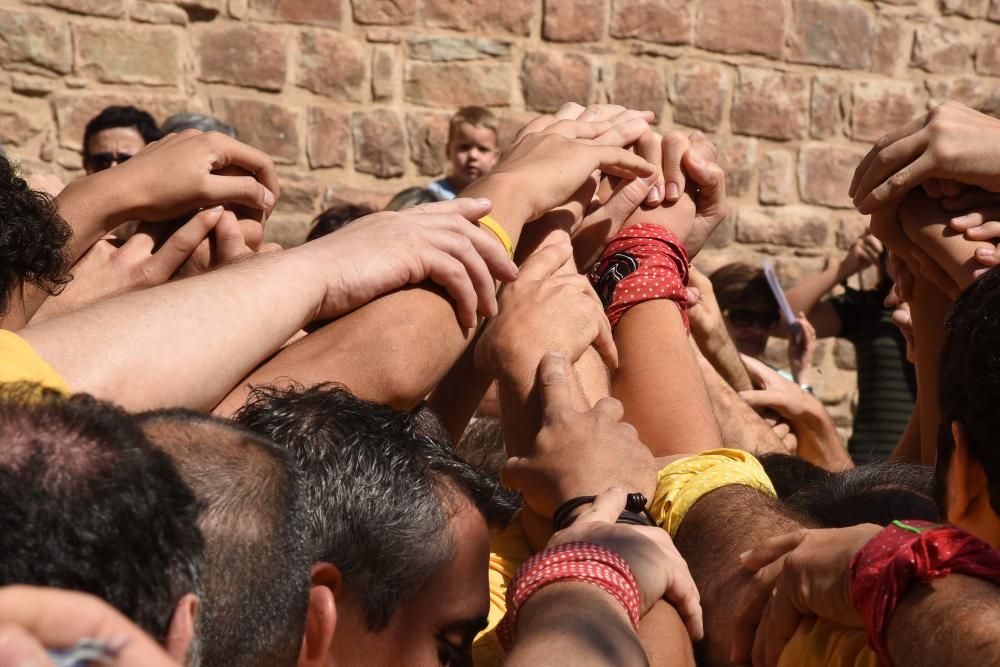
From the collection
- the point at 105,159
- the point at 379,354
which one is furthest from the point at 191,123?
the point at 379,354

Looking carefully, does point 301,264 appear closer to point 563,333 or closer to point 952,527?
point 563,333

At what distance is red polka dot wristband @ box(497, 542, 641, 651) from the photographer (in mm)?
1690

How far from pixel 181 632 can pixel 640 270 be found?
179 centimetres

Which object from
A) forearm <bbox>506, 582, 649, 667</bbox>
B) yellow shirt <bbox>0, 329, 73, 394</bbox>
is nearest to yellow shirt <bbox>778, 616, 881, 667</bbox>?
forearm <bbox>506, 582, 649, 667</bbox>

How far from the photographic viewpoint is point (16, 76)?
19.0 feet

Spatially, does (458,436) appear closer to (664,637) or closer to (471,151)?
(664,637)

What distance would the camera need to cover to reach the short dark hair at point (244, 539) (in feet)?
3.90

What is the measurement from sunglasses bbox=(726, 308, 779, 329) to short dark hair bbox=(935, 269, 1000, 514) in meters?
3.67

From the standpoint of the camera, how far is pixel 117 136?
5188 mm

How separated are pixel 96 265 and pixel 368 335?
54 centimetres

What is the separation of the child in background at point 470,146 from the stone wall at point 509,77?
386 mm

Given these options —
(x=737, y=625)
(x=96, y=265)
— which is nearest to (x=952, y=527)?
(x=737, y=625)

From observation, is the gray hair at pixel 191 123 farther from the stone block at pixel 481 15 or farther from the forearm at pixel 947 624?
the forearm at pixel 947 624

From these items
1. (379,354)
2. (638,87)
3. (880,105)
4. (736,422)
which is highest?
(379,354)
